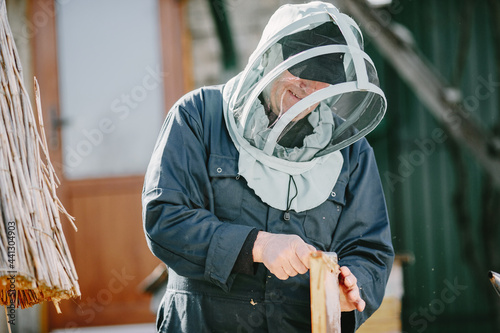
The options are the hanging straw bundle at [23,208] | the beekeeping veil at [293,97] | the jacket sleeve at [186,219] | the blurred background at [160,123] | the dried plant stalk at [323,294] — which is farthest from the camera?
the blurred background at [160,123]

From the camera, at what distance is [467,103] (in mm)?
5211

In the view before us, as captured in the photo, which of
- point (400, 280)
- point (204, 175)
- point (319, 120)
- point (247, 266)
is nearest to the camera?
point (247, 266)

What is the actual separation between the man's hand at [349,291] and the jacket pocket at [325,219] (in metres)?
0.19

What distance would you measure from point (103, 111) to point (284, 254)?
3.81 meters

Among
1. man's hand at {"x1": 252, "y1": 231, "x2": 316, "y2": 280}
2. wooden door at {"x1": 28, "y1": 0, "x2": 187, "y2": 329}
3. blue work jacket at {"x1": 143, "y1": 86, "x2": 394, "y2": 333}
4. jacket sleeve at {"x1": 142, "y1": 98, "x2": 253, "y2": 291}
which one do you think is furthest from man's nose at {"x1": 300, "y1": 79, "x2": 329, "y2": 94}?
wooden door at {"x1": 28, "y1": 0, "x2": 187, "y2": 329}

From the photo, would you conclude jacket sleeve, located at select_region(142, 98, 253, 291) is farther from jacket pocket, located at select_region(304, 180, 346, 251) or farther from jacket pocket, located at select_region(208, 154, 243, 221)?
jacket pocket, located at select_region(304, 180, 346, 251)

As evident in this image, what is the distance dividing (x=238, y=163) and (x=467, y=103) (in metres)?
3.78

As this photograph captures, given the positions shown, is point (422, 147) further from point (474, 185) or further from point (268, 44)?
point (268, 44)

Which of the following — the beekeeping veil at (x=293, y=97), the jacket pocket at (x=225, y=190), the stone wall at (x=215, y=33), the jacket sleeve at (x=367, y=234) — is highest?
the stone wall at (x=215, y=33)

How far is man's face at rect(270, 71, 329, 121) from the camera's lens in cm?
200

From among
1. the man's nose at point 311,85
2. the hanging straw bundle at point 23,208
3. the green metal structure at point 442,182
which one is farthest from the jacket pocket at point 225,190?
the green metal structure at point 442,182

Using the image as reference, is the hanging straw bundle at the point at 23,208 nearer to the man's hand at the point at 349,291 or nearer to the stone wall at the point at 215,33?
the man's hand at the point at 349,291

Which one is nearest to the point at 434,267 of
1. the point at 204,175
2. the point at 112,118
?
the point at 112,118

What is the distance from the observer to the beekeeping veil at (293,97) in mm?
1952
